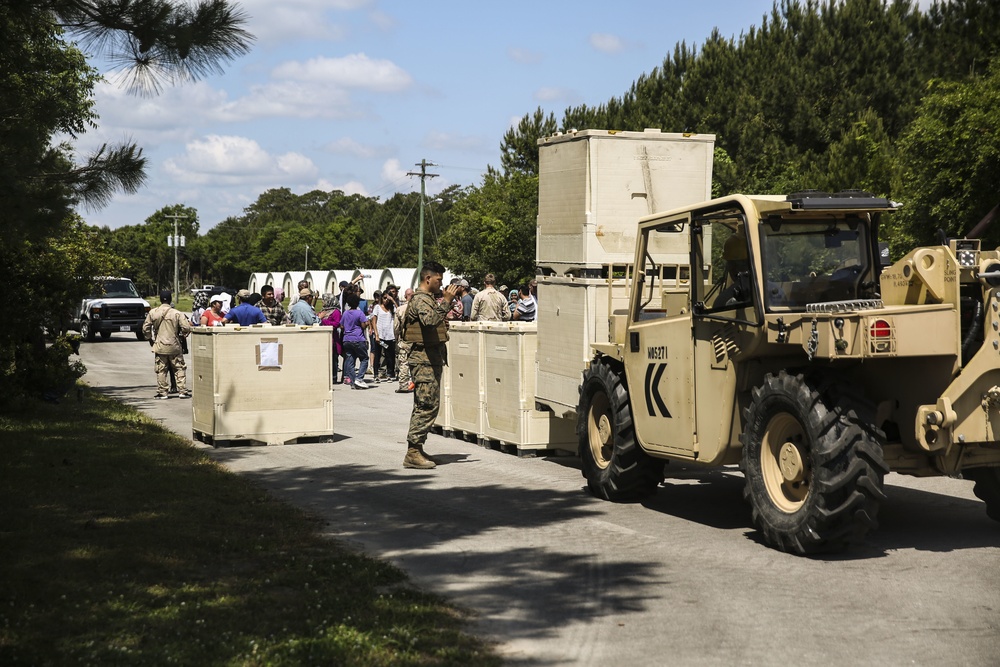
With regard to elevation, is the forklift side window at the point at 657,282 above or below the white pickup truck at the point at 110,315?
above

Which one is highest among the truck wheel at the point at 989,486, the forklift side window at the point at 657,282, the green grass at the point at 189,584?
the forklift side window at the point at 657,282

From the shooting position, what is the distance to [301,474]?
12438 mm

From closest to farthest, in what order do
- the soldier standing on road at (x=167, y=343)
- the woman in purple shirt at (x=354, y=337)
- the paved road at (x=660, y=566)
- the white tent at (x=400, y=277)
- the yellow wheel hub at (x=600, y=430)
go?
the paved road at (x=660, y=566)
the yellow wheel hub at (x=600, y=430)
the soldier standing on road at (x=167, y=343)
the woman in purple shirt at (x=354, y=337)
the white tent at (x=400, y=277)

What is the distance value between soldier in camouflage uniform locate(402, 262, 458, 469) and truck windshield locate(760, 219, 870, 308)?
4868mm

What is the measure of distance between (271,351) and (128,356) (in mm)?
21315

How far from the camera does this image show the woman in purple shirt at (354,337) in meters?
23.3

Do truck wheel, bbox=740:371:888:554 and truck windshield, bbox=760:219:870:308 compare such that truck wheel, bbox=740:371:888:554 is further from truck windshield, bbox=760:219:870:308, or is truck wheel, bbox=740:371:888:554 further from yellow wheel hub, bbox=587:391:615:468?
yellow wheel hub, bbox=587:391:615:468

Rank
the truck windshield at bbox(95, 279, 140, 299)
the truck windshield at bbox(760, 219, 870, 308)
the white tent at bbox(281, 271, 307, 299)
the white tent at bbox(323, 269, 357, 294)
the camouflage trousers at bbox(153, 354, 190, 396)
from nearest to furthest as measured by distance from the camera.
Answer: the truck windshield at bbox(760, 219, 870, 308) < the camouflage trousers at bbox(153, 354, 190, 396) < the truck windshield at bbox(95, 279, 140, 299) < the white tent at bbox(323, 269, 357, 294) < the white tent at bbox(281, 271, 307, 299)

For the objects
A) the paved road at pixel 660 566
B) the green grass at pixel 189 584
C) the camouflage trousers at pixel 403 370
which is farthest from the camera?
the camouflage trousers at pixel 403 370

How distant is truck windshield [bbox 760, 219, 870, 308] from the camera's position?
8.88m

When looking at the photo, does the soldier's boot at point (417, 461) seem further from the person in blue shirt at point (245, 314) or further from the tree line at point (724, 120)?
the person in blue shirt at point (245, 314)

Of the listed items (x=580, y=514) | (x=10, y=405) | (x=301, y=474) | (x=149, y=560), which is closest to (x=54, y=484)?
(x=301, y=474)

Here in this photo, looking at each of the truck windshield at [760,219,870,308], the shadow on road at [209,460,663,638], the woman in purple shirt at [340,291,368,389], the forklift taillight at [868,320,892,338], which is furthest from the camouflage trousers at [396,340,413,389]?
the forklift taillight at [868,320,892,338]

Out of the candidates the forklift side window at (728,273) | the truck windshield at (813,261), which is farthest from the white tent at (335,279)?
the truck windshield at (813,261)
